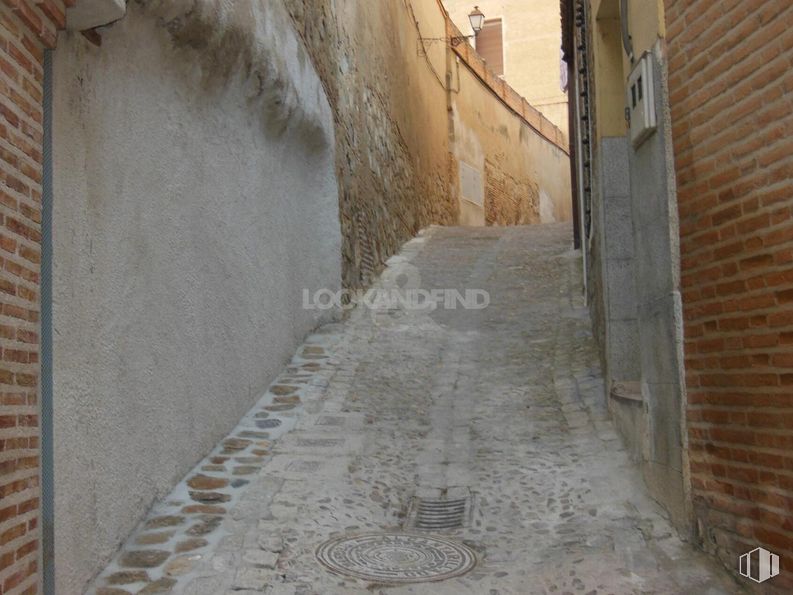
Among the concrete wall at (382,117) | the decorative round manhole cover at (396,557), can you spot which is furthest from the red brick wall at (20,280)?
the concrete wall at (382,117)

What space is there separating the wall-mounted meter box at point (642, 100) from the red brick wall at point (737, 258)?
130mm

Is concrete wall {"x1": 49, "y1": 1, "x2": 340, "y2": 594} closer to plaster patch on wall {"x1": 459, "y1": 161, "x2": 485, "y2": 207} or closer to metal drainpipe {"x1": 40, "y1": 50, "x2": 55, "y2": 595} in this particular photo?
metal drainpipe {"x1": 40, "y1": 50, "x2": 55, "y2": 595}

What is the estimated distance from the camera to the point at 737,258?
335cm

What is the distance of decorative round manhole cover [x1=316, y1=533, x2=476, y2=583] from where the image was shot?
12.0 ft

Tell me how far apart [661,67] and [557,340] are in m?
3.47

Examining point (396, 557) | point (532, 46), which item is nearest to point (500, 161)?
point (532, 46)

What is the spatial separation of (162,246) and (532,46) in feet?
72.8

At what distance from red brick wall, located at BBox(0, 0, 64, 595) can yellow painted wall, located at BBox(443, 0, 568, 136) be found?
2266 cm

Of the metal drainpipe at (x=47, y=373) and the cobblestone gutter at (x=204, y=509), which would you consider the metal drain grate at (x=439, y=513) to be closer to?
the cobblestone gutter at (x=204, y=509)

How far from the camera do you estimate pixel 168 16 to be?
13.6 ft

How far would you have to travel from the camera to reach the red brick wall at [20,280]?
8.77 feet

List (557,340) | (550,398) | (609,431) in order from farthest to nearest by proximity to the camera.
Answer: (557,340) < (550,398) < (609,431)

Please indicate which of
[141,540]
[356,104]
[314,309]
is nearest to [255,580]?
[141,540]

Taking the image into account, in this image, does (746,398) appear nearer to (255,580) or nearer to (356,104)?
(255,580)
